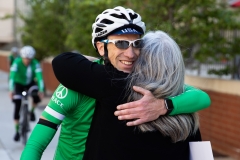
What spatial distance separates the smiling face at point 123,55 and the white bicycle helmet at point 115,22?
4 centimetres

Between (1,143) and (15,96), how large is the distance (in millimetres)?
958

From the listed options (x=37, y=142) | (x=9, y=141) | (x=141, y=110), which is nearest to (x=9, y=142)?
(x=9, y=141)

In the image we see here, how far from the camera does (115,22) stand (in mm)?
2855

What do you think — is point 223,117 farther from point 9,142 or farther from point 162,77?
point 162,77

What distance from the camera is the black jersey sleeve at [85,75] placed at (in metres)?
2.73

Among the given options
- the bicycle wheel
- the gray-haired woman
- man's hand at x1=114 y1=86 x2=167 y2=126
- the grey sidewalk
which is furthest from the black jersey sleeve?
the bicycle wheel

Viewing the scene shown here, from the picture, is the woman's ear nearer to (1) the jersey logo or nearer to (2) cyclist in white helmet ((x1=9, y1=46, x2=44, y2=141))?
(1) the jersey logo

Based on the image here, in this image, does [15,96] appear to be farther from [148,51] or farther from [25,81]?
[148,51]

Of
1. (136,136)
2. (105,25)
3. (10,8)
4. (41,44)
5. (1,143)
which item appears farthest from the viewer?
(10,8)

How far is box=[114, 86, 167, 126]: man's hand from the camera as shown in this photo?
2.68 m

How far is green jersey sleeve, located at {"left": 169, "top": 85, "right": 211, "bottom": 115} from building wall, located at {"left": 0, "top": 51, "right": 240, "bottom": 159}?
670 cm

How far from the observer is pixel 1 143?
11000 mm

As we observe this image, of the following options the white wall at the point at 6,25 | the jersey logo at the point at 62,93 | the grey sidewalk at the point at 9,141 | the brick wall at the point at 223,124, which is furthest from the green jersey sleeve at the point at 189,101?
the white wall at the point at 6,25

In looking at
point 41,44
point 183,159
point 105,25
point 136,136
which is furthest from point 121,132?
point 41,44
